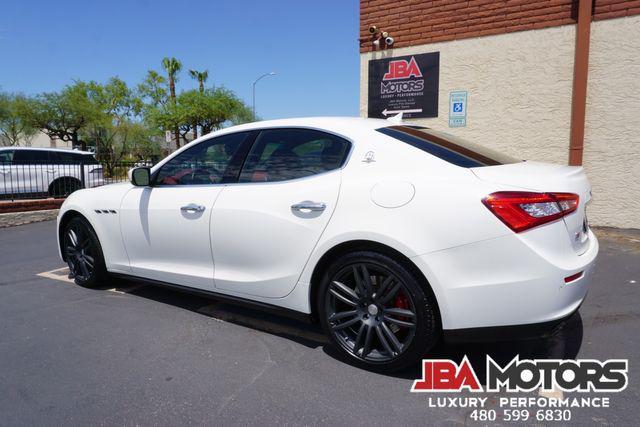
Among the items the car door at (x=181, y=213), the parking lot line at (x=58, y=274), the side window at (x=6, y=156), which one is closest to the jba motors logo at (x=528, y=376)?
the car door at (x=181, y=213)

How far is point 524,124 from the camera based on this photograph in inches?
291

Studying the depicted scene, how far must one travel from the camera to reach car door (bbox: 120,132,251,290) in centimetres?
339

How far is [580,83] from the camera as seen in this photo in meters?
6.84

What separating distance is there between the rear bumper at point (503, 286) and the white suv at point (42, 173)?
1086 cm

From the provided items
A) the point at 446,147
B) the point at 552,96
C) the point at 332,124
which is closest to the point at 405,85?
the point at 552,96

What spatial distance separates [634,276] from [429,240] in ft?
11.5

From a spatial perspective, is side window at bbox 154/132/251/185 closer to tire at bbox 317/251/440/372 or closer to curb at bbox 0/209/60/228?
tire at bbox 317/251/440/372

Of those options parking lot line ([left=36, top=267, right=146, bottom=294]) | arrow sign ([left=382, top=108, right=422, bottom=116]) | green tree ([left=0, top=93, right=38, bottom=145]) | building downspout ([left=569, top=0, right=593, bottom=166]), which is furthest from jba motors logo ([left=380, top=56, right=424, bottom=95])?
green tree ([left=0, top=93, right=38, bottom=145])

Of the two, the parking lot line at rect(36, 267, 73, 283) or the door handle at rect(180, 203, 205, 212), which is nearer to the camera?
the door handle at rect(180, 203, 205, 212)

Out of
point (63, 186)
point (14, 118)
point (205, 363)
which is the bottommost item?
point (205, 363)

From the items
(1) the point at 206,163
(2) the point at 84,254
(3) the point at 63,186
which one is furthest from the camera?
(3) the point at 63,186

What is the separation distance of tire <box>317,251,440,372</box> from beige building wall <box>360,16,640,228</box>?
5.82 metres

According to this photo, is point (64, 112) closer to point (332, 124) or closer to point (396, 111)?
point (396, 111)

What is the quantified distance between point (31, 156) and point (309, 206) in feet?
39.7
